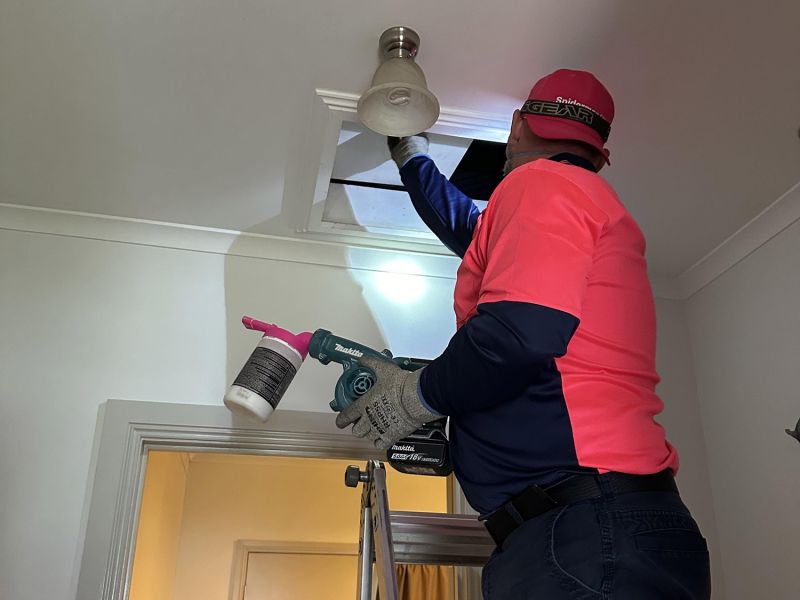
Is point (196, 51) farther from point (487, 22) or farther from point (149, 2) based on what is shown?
point (487, 22)

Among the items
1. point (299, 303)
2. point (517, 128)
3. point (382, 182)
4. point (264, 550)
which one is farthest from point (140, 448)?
point (264, 550)

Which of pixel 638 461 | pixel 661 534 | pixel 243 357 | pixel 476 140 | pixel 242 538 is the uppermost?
pixel 476 140

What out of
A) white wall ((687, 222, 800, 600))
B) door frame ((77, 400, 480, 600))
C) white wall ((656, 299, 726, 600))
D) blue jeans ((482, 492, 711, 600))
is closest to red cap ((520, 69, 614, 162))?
blue jeans ((482, 492, 711, 600))

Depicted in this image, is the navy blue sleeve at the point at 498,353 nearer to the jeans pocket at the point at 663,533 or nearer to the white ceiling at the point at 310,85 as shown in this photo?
the jeans pocket at the point at 663,533

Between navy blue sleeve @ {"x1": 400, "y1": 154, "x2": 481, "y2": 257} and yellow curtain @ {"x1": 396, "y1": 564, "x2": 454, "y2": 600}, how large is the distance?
2.73 meters

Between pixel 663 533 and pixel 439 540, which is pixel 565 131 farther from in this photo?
pixel 439 540

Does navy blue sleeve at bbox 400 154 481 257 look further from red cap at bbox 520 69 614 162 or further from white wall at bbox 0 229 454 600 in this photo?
white wall at bbox 0 229 454 600

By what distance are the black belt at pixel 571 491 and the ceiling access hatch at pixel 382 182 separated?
1148 millimetres

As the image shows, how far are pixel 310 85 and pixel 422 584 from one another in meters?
3.17

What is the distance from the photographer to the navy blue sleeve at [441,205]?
1.73 m

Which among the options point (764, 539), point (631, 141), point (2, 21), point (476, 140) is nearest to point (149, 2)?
point (2, 21)

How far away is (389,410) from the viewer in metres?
1.17

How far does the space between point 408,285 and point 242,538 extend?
7.99 ft

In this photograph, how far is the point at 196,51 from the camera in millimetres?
1616
